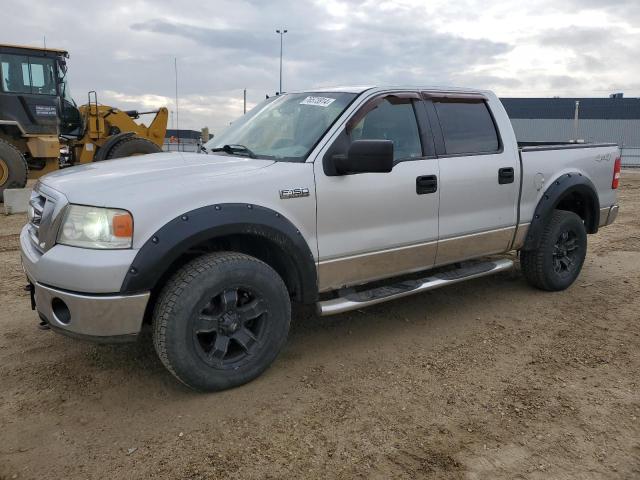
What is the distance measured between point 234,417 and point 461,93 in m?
3.21

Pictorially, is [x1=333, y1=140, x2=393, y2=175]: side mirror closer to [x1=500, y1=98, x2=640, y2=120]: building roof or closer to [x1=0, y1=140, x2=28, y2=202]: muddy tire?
[x1=0, y1=140, x2=28, y2=202]: muddy tire

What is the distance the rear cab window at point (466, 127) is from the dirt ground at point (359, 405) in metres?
1.45

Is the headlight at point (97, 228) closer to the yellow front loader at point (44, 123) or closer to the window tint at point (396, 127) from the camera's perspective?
the window tint at point (396, 127)

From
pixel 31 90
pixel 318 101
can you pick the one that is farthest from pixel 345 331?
pixel 31 90

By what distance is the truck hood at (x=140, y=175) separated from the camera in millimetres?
2971

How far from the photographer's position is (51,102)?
11797 mm

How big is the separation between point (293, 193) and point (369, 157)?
1.72 feet

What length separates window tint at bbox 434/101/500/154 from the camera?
4305 millimetres

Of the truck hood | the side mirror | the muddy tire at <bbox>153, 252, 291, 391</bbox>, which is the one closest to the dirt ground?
the muddy tire at <bbox>153, 252, 291, 391</bbox>

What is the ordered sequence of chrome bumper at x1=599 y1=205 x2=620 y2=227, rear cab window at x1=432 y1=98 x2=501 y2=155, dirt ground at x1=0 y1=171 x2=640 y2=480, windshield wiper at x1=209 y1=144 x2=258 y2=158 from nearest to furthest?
1. dirt ground at x1=0 y1=171 x2=640 y2=480
2. windshield wiper at x1=209 y1=144 x2=258 y2=158
3. rear cab window at x1=432 y1=98 x2=501 y2=155
4. chrome bumper at x1=599 y1=205 x2=620 y2=227

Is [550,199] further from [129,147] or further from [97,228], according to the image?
[129,147]

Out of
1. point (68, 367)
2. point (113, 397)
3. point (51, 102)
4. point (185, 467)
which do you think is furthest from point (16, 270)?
point (51, 102)

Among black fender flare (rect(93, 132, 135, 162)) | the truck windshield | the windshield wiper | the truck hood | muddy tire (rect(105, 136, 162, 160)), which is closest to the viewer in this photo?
the truck hood

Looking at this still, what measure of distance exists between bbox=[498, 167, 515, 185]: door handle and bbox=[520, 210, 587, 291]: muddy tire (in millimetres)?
780
